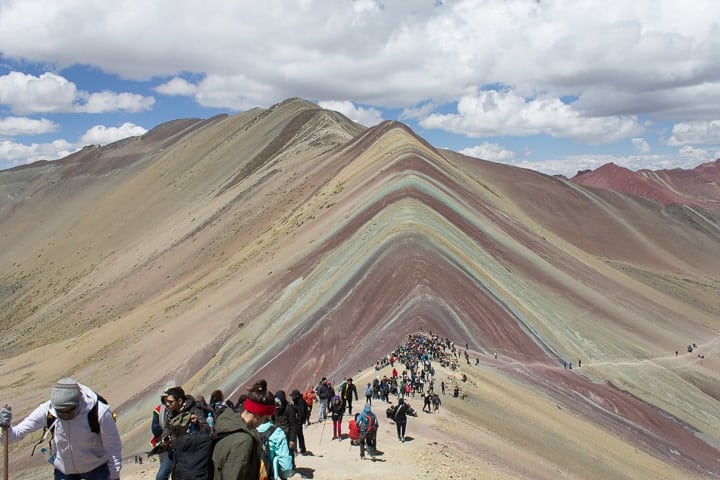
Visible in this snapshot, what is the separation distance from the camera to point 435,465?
12.4 m

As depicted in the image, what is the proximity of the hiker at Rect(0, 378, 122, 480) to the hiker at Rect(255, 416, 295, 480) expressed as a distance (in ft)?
4.45

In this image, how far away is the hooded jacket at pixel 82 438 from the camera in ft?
18.7

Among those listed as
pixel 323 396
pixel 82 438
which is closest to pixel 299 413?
pixel 323 396

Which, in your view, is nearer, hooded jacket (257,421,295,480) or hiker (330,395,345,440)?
hooded jacket (257,421,295,480)

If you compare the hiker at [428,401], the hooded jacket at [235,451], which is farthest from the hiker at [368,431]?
the hooded jacket at [235,451]

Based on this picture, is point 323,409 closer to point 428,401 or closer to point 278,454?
point 428,401

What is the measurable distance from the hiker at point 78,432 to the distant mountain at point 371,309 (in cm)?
1035

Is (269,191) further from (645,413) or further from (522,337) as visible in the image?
(645,413)

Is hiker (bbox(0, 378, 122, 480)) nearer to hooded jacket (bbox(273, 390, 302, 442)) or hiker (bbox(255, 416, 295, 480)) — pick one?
hiker (bbox(255, 416, 295, 480))

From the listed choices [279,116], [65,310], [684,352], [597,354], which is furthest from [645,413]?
[279,116]

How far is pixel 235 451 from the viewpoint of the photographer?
497 cm

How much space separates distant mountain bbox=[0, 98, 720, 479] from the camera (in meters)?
25.1

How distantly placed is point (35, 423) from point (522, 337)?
85.0 feet

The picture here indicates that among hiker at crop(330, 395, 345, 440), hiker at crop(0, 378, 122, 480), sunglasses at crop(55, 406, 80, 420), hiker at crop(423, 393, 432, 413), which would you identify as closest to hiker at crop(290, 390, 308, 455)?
hiker at crop(330, 395, 345, 440)
